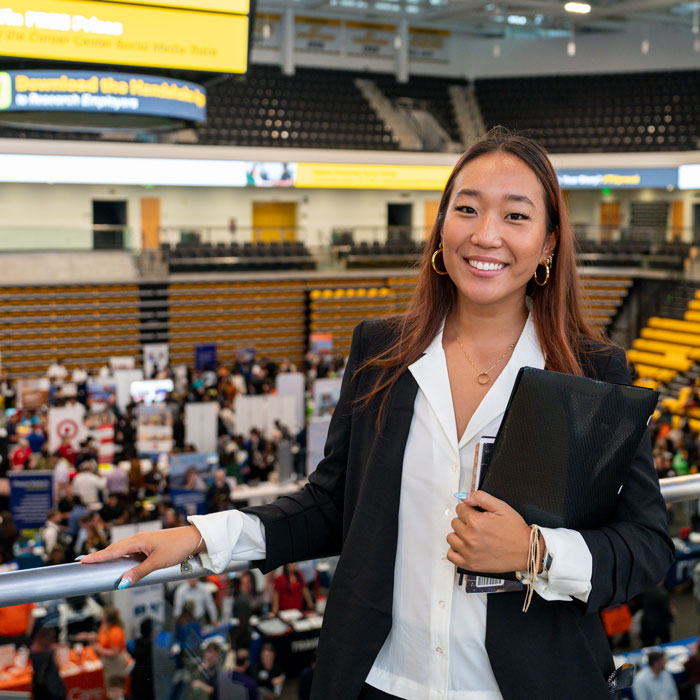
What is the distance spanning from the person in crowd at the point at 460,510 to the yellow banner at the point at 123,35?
8.43 m

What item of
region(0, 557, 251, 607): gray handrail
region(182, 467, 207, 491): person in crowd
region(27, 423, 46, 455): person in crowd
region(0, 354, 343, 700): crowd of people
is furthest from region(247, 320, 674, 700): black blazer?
region(27, 423, 46, 455): person in crowd

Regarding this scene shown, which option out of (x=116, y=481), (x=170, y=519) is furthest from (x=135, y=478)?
(x=170, y=519)

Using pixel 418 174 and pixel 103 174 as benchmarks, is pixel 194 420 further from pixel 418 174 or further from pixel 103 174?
pixel 418 174

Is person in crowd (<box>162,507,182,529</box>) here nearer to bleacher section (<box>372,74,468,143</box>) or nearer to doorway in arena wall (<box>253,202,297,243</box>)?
doorway in arena wall (<box>253,202,297,243</box>)

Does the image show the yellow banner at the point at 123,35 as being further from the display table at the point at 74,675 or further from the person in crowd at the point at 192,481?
the display table at the point at 74,675

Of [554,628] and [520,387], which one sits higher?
[520,387]

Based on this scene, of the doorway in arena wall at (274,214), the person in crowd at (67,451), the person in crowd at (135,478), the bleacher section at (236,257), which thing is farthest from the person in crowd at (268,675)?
the doorway in arena wall at (274,214)

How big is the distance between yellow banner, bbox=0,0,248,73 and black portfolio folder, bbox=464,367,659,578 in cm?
872

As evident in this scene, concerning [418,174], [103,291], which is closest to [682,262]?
[418,174]

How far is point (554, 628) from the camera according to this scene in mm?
1303

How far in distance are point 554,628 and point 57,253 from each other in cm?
1724

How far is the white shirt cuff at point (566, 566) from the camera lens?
120 cm

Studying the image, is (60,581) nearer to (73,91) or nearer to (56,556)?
(56,556)

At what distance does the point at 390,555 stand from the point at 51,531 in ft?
21.4
